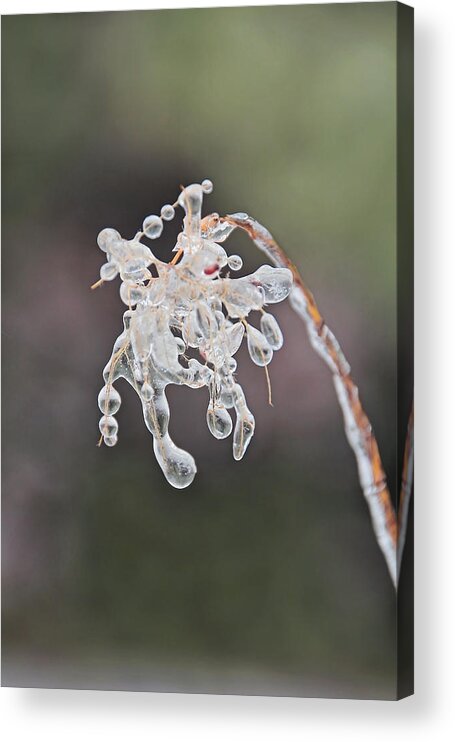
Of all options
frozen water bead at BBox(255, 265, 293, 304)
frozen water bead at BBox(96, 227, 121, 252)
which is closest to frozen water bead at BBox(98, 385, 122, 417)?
frozen water bead at BBox(96, 227, 121, 252)

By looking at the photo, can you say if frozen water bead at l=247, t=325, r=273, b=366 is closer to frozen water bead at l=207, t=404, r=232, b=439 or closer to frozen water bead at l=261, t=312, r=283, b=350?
frozen water bead at l=261, t=312, r=283, b=350

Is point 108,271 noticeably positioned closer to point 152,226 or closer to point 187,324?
point 152,226

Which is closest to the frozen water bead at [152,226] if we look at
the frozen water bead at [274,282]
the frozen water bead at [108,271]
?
the frozen water bead at [108,271]

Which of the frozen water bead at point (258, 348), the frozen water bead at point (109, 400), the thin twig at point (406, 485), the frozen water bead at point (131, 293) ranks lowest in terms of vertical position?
the thin twig at point (406, 485)

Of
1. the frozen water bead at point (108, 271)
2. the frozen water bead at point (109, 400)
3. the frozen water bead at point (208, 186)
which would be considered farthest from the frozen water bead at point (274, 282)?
the frozen water bead at point (109, 400)

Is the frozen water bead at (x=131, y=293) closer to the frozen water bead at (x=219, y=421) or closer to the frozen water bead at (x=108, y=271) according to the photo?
the frozen water bead at (x=108, y=271)

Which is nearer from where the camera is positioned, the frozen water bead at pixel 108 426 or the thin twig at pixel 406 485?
the thin twig at pixel 406 485

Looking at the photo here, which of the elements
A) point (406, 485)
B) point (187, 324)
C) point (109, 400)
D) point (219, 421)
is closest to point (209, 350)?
point (187, 324)

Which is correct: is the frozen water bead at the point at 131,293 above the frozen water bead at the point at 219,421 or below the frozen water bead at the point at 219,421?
above
